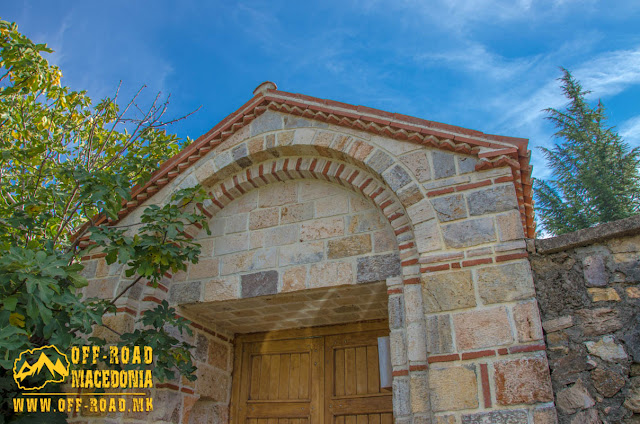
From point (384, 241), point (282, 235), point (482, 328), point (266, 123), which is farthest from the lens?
point (266, 123)

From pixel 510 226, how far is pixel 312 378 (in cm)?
245

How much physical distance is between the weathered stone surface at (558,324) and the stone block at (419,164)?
140cm

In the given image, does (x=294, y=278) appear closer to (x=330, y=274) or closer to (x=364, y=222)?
(x=330, y=274)

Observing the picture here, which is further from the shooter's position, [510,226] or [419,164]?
[419,164]

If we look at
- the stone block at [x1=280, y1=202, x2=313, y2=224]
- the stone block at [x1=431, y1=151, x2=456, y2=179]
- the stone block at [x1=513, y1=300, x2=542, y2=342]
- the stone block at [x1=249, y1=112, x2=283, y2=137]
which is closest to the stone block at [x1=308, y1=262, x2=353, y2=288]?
the stone block at [x1=280, y1=202, x2=313, y2=224]

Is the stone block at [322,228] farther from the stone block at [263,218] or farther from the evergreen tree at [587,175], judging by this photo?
the evergreen tree at [587,175]

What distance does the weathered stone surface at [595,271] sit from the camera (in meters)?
3.43

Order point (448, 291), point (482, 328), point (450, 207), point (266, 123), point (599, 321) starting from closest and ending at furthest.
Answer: point (599, 321), point (482, 328), point (448, 291), point (450, 207), point (266, 123)

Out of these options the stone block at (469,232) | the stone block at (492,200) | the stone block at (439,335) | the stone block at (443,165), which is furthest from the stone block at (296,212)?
the stone block at (439,335)

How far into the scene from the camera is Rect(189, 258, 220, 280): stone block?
497cm

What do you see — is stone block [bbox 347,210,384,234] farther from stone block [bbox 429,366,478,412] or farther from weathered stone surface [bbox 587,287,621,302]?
weathered stone surface [bbox 587,287,621,302]

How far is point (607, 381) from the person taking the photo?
316cm

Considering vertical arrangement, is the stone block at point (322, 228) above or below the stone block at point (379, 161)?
below

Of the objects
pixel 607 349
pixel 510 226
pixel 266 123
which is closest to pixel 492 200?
pixel 510 226
